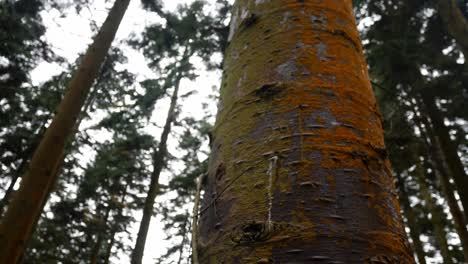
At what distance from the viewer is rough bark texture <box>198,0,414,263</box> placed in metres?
0.58

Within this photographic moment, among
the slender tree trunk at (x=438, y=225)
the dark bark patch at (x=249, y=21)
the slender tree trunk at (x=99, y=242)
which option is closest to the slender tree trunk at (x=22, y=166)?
the slender tree trunk at (x=99, y=242)

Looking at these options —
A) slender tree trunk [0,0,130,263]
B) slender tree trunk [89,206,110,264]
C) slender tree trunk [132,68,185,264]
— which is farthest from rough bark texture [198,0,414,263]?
slender tree trunk [89,206,110,264]

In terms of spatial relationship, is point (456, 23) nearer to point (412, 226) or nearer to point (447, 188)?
point (447, 188)

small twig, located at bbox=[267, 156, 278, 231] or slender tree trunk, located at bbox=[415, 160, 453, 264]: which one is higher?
slender tree trunk, located at bbox=[415, 160, 453, 264]

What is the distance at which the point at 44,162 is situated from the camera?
458 centimetres

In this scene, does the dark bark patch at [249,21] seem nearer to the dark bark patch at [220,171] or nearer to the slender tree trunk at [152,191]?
the dark bark patch at [220,171]

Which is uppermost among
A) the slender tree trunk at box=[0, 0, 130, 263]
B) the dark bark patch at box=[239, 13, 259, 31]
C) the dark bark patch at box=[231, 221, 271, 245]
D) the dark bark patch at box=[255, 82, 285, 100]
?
the slender tree trunk at box=[0, 0, 130, 263]

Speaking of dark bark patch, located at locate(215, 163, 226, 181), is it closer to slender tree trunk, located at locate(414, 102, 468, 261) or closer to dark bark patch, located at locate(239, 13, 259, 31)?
dark bark patch, located at locate(239, 13, 259, 31)

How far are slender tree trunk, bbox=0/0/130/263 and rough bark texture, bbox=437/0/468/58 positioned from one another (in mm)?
5498

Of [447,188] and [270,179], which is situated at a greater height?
[447,188]

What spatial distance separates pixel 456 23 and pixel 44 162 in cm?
613

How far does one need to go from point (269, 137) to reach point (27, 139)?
15.3 meters

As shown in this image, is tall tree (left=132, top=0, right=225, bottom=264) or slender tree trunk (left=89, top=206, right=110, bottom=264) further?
slender tree trunk (left=89, top=206, right=110, bottom=264)

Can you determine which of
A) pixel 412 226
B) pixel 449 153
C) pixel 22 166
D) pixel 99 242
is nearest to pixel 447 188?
pixel 449 153
